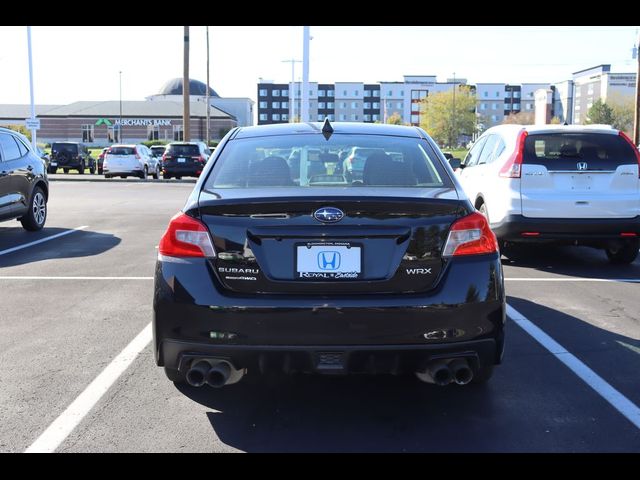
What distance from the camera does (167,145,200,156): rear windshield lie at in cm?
2958

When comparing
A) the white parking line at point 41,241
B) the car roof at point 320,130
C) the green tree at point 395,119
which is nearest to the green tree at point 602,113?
the green tree at point 395,119

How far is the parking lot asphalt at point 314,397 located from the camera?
3541mm

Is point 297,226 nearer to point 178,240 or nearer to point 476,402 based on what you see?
point 178,240

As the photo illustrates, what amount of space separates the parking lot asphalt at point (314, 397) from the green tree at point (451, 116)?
11857 centimetres

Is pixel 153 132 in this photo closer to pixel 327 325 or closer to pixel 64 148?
pixel 64 148

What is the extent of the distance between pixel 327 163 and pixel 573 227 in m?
4.83

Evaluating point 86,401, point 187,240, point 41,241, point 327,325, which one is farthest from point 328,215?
point 41,241

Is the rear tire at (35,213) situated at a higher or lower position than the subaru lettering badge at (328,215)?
lower

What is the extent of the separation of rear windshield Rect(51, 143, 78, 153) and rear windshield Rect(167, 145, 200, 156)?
8704 millimetres

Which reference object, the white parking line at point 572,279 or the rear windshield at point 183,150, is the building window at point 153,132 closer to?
the rear windshield at point 183,150

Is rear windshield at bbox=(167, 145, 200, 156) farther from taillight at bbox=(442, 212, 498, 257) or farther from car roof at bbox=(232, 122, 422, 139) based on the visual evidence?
taillight at bbox=(442, 212, 498, 257)

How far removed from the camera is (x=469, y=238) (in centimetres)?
363

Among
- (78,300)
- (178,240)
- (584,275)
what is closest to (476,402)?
(178,240)

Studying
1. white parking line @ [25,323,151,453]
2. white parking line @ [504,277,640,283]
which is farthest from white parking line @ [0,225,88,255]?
white parking line @ [504,277,640,283]
